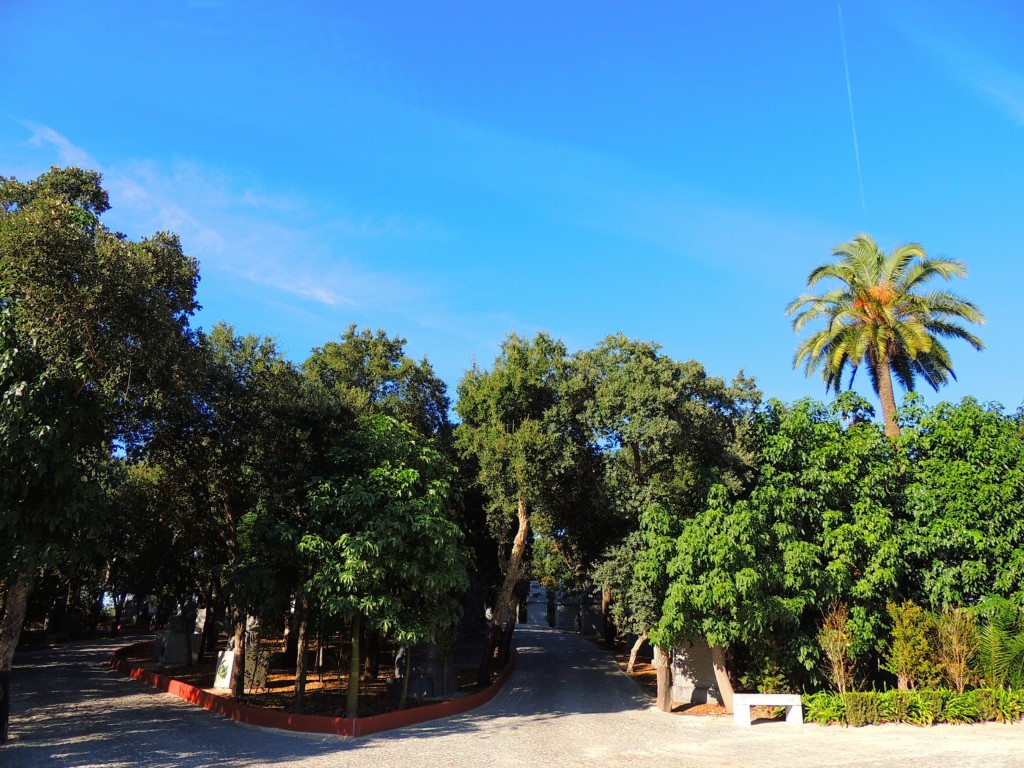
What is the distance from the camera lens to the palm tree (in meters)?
21.9

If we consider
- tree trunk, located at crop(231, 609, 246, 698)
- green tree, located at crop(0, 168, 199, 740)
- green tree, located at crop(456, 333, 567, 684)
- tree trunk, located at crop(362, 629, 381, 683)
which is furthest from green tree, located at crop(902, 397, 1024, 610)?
green tree, located at crop(0, 168, 199, 740)

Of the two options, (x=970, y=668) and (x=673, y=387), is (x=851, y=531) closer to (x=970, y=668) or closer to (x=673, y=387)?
(x=970, y=668)

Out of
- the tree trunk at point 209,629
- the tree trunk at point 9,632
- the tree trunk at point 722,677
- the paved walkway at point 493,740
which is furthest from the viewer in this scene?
the tree trunk at point 209,629

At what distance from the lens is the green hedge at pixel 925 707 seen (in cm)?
1555

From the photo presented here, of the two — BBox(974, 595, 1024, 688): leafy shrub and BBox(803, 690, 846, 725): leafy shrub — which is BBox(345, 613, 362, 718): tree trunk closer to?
BBox(803, 690, 846, 725): leafy shrub

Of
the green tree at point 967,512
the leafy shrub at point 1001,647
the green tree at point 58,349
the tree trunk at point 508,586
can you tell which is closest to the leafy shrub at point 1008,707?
the leafy shrub at point 1001,647

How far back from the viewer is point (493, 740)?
14.2 meters

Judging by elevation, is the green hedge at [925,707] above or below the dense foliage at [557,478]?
below

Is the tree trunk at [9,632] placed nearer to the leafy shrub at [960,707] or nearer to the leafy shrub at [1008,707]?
the leafy shrub at [960,707]

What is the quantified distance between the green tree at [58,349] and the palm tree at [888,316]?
20.2m

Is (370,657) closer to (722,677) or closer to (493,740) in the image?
(493,740)

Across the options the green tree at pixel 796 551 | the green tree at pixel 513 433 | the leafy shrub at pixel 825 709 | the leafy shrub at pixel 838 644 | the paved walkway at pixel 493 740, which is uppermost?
the green tree at pixel 513 433

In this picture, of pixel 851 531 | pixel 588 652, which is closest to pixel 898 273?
pixel 851 531

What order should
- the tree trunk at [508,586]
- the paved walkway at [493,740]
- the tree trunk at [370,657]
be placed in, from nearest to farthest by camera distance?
the paved walkway at [493,740], the tree trunk at [508,586], the tree trunk at [370,657]
